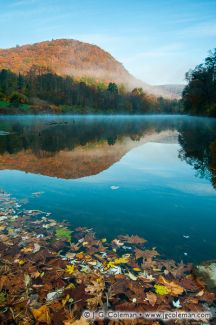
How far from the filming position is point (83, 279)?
5.23 meters

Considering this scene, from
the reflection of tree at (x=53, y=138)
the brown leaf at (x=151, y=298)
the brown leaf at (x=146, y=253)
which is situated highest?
the reflection of tree at (x=53, y=138)

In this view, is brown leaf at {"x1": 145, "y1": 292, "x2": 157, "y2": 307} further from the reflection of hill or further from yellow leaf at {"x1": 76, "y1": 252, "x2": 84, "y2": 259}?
the reflection of hill

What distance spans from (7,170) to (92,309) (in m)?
12.1

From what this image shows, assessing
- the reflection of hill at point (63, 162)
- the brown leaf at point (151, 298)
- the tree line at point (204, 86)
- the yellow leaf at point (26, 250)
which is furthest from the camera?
the tree line at point (204, 86)

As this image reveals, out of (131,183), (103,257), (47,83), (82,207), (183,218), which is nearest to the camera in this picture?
(103,257)

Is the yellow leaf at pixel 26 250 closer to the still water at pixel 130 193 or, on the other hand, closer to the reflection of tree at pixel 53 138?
the still water at pixel 130 193

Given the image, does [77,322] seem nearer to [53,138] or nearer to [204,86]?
[53,138]

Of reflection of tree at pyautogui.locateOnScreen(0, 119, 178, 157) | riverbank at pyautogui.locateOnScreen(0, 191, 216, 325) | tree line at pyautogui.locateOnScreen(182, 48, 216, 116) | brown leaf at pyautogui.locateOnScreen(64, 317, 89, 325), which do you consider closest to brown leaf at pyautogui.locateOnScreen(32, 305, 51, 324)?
riverbank at pyautogui.locateOnScreen(0, 191, 216, 325)

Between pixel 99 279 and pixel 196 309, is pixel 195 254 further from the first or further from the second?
pixel 99 279

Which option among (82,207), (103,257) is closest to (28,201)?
(82,207)

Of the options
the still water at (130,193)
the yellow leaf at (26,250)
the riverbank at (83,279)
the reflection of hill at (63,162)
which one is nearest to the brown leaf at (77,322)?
the riverbank at (83,279)

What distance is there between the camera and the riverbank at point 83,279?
4.53 metres

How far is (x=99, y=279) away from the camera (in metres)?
5.23

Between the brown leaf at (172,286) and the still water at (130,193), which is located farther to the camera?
the still water at (130,193)
